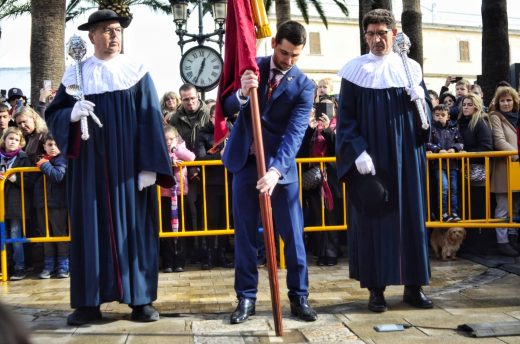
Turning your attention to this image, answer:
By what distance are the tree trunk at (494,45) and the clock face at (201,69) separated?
5086 millimetres

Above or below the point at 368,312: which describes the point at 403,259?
above

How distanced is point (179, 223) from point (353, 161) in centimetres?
341

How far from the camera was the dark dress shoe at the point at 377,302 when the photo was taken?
5.03 m

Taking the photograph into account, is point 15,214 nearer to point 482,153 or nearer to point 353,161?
point 353,161

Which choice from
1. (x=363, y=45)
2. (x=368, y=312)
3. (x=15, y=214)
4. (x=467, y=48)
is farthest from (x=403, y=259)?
(x=467, y=48)

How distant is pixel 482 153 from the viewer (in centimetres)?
774

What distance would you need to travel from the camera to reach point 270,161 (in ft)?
15.8

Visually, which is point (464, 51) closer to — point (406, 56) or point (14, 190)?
point (14, 190)

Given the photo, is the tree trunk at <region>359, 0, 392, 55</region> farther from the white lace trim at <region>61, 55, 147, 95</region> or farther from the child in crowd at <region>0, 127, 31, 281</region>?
the white lace trim at <region>61, 55, 147, 95</region>

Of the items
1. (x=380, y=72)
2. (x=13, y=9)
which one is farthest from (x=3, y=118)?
(x=13, y=9)

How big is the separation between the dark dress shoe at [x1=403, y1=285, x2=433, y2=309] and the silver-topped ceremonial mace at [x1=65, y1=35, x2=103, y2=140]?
252cm

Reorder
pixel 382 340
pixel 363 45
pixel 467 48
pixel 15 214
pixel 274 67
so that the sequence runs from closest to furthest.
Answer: pixel 382 340, pixel 274 67, pixel 15 214, pixel 363 45, pixel 467 48

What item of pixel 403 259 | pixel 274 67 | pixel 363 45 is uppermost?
pixel 363 45

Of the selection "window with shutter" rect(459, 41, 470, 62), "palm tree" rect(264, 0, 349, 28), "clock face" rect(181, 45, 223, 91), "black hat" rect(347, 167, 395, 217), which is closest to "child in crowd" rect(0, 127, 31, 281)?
"black hat" rect(347, 167, 395, 217)
